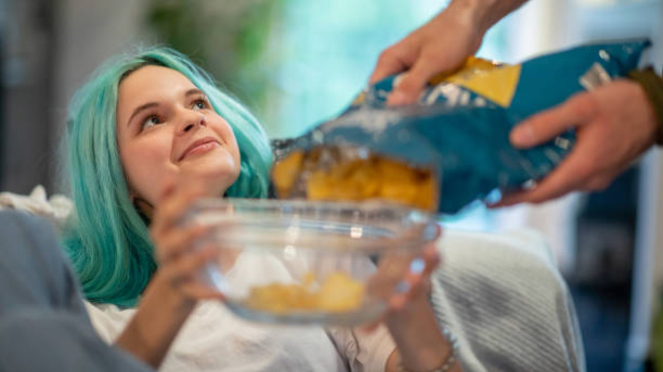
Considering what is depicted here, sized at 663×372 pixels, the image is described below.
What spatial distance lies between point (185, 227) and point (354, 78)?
270 cm

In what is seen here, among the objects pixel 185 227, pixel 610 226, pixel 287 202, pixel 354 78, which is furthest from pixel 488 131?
pixel 610 226

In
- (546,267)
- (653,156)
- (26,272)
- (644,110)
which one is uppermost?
(644,110)

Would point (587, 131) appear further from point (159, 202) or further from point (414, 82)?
point (159, 202)

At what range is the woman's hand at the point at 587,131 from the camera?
0.83 metres

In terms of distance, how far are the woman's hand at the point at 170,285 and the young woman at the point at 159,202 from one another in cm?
12

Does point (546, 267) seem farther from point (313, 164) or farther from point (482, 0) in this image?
point (313, 164)

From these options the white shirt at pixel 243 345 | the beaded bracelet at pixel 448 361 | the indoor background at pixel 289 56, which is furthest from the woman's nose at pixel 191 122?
the indoor background at pixel 289 56

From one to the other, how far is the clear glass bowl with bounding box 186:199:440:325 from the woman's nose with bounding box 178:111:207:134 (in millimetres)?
425

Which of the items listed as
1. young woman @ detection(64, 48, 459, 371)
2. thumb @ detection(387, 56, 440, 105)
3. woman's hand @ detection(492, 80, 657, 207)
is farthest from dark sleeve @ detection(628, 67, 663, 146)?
young woman @ detection(64, 48, 459, 371)

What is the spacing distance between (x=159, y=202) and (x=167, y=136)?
0.79 feet

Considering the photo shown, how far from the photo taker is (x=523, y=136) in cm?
84

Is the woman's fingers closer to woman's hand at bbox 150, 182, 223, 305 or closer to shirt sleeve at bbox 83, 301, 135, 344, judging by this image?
woman's hand at bbox 150, 182, 223, 305

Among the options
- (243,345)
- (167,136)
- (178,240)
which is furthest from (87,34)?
(178,240)

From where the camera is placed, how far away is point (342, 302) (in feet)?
2.37
